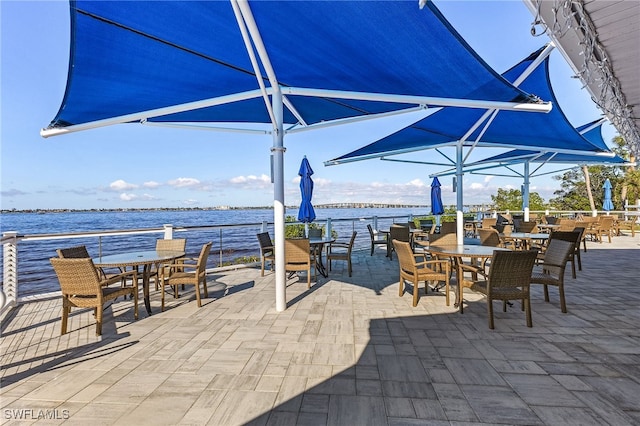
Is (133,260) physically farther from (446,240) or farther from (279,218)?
(446,240)

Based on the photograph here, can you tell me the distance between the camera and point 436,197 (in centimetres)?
979

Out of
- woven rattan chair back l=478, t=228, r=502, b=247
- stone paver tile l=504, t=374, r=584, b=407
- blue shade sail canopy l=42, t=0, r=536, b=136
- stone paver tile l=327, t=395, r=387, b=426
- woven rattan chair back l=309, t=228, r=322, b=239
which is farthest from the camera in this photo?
woven rattan chair back l=309, t=228, r=322, b=239

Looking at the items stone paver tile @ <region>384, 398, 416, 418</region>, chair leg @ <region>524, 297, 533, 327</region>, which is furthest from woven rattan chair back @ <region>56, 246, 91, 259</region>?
chair leg @ <region>524, 297, 533, 327</region>

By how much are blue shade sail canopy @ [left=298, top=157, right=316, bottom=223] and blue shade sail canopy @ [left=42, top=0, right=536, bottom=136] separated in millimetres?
2629

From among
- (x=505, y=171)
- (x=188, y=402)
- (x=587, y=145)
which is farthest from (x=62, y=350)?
(x=505, y=171)

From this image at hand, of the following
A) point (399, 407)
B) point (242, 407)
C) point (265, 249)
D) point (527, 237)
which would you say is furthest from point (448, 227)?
point (242, 407)

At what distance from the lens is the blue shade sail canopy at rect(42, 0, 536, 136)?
100 inches

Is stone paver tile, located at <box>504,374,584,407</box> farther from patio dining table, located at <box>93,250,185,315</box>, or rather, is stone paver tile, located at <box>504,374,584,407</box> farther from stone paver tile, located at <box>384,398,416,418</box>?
patio dining table, located at <box>93,250,185,315</box>

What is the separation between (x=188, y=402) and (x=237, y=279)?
385cm

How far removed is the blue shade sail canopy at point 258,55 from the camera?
8.34 feet

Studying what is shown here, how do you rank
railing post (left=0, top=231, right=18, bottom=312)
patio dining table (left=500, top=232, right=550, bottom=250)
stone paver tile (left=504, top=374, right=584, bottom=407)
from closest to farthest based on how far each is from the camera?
1. stone paver tile (left=504, top=374, right=584, bottom=407)
2. railing post (left=0, top=231, right=18, bottom=312)
3. patio dining table (left=500, top=232, right=550, bottom=250)

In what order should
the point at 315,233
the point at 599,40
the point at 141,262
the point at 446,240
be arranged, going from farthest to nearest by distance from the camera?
the point at 315,233 < the point at 446,240 < the point at 141,262 < the point at 599,40

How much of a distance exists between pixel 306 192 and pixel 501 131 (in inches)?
160

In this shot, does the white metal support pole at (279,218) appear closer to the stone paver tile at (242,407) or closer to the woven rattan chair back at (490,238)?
the stone paver tile at (242,407)
